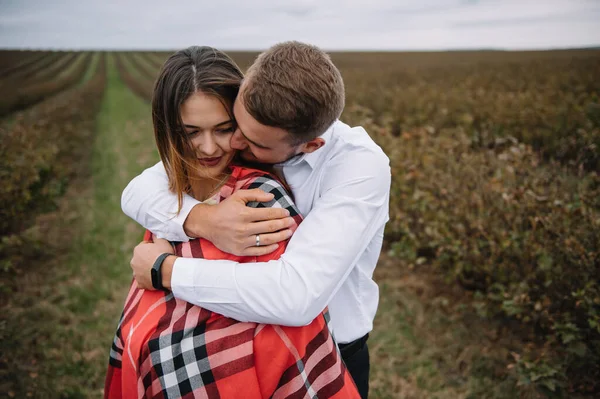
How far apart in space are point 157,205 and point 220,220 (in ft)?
1.32

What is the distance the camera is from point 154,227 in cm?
150

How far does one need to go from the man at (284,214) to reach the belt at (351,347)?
9.9 inches

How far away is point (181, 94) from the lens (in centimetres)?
150

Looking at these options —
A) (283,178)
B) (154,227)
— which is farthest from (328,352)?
(154,227)

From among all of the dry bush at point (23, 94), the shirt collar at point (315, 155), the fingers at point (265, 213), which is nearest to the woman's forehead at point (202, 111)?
the shirt collar at point (315, 155)

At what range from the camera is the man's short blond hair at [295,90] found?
1217 mm

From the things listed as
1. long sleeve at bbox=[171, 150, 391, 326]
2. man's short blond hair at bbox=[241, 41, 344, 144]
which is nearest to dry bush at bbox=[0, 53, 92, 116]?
man's short blond hair at bbox=[241, 41, 344, 144]

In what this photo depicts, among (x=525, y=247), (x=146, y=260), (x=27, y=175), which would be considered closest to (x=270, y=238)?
(x=146, y=260)

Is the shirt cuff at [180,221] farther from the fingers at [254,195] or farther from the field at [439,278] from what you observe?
the field at [439,278]

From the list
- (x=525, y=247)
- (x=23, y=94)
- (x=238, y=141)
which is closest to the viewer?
(x=238, y=141)

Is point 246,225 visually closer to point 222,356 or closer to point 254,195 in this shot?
point 254,195

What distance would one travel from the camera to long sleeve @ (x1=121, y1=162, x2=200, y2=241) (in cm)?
143

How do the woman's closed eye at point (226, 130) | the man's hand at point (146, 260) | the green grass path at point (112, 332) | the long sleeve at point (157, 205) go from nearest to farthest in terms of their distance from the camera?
the man's hand at point (146, 260)
the long sleeve at point (157, 205)
the woman's closed eye at point (226, 130)
the green grass path at point (112, 332)

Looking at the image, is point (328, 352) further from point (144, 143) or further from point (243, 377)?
point (144, 143)
